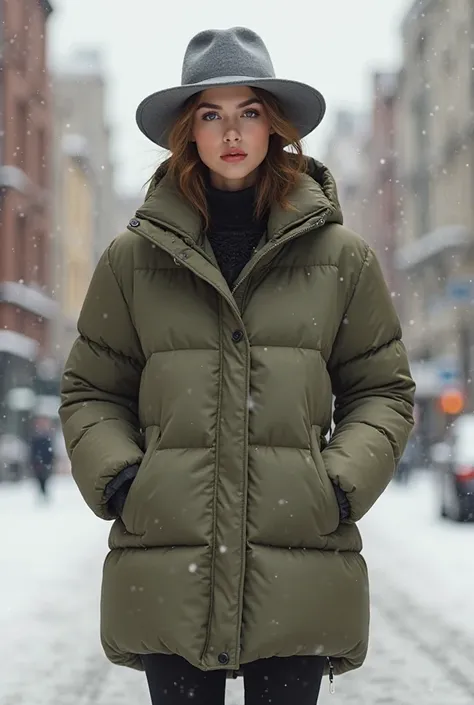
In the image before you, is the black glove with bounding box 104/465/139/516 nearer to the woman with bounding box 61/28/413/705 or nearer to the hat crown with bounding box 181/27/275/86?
the woman with bounding box 61/28/413/705

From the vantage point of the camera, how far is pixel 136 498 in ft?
9.43

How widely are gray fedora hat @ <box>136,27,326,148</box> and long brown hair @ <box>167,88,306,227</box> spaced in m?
0.04

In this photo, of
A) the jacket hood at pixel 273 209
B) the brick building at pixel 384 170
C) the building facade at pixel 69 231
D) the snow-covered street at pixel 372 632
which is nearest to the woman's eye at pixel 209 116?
the jacket hood at pixel 273 209

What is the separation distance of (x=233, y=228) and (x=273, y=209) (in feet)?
0.47

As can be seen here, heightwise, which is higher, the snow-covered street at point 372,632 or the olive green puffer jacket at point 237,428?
the olive green puffer jacket at point 237,428

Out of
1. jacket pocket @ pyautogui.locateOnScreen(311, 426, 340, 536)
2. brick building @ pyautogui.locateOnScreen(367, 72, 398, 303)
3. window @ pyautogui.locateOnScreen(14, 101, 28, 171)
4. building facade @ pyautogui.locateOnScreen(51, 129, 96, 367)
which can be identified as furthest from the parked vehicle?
brick building @ pyautogui.locateOnScreen(367, 72, 398, 303)

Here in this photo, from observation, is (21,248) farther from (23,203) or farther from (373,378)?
(373,378)

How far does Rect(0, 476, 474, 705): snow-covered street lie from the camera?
6148 millimetres

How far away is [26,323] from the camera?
126 feet

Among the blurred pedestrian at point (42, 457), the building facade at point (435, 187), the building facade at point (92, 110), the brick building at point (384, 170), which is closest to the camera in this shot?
the blurred pedestrian at point (42, 457)

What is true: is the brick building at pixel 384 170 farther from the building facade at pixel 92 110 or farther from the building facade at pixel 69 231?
the building facade at pixel 92 110

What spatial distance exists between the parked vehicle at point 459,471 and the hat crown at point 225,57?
50.8ft

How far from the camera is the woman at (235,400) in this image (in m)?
2.84

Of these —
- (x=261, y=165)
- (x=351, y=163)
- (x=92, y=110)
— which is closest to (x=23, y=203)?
(x=261, y=165)
